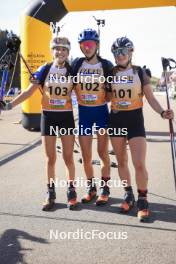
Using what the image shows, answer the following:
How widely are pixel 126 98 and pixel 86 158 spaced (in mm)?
1163

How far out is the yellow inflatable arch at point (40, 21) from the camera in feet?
35.9

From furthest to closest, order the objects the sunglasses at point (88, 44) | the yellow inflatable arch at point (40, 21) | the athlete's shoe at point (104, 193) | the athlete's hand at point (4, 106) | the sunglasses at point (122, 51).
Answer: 1. the yellow inflatable arch at point (40, 21)
2. the athlete's shoe at point (104, 193)
3. the athlete's hand at point (4, 106)
4. the sunglasses at point (88, 44)
5. the sunglasses at point (122, 51)

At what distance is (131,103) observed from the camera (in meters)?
4.75

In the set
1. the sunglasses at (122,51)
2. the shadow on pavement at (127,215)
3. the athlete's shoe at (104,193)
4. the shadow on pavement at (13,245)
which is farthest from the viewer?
the athlete's shoe at (104,193)

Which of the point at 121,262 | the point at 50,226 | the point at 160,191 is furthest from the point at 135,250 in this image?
the point at 160,191

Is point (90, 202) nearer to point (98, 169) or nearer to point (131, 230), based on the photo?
point (131, 230)

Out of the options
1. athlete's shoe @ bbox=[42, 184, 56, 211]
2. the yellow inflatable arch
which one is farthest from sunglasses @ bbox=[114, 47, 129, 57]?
the yellow inflatable arch

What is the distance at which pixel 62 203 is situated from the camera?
5371 millimetres

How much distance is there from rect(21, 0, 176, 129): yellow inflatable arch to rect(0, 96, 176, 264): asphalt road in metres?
5.63

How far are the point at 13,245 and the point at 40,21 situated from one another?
30.7 feet

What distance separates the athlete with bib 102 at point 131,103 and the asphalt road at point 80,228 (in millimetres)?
376

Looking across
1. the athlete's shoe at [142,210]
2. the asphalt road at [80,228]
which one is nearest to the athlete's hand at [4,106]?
the asphalt road at [80,228]

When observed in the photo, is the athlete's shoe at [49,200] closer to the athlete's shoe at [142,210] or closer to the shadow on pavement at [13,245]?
the shadow on pavement at [13,245]

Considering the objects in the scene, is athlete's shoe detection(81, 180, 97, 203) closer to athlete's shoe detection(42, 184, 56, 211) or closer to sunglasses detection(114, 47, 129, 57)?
athlete's shoe detection(42, 184, 56, 211)
